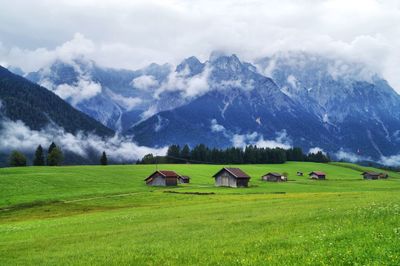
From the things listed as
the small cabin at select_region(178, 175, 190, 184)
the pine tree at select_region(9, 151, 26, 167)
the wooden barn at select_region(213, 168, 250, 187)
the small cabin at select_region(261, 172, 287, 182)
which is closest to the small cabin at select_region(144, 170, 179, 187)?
the small cabin at select_region(178, 175, 190, 184)

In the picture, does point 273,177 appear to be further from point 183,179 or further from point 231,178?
point 183,179

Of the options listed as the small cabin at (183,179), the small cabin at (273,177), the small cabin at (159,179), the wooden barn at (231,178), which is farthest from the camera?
the small cabin at (273,177)

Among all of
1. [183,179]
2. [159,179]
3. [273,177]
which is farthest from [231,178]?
[273,177]

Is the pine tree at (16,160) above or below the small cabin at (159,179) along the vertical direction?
above

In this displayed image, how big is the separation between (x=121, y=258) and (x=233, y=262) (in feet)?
22.3

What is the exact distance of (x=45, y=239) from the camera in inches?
1449

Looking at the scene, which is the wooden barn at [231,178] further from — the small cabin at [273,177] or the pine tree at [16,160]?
the pine tree at [16,160]

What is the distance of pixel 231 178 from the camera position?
144750 mm

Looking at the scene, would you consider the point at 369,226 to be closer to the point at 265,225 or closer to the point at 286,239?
the point at 286,239

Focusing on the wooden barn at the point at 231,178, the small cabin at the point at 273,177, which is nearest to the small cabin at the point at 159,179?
the wooden barn at the point at 231,178

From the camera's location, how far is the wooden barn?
14362 cm

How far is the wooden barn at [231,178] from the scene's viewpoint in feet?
471

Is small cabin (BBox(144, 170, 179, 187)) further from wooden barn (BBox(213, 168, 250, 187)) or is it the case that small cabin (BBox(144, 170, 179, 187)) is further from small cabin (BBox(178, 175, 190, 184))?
wooden barn (BBox(213, 168, 250, 187))

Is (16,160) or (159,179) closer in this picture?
(159,179)
